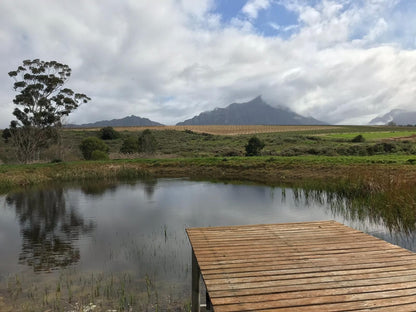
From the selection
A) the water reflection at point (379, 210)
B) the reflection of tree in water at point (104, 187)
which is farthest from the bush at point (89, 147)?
the water reflection at point (379, 210)

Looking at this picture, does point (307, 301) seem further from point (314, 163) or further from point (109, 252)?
point (314, 163)

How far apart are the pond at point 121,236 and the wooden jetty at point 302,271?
1.47 meters

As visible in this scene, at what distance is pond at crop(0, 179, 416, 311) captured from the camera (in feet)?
18.5

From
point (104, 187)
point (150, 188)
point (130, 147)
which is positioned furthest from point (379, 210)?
point (130, 147)

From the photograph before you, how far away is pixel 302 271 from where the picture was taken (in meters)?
3.76

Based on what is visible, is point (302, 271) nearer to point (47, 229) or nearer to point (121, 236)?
point (121, 236)

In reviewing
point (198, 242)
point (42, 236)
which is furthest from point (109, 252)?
point (198, 242)

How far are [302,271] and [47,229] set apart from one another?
31.5ft

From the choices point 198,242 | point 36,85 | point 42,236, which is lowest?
point 42,236

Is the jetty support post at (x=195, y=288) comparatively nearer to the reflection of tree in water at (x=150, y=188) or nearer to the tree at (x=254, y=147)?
the reflection of tree in water at (x=150, y=188)

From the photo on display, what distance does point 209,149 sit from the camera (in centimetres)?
4284

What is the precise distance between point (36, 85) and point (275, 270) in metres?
38.6

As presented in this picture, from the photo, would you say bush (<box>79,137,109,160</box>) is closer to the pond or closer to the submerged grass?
the submerged grass

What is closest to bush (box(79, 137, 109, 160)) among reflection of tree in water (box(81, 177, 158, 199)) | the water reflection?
reflection of tree in water (box(81, 177, 158, 199))
